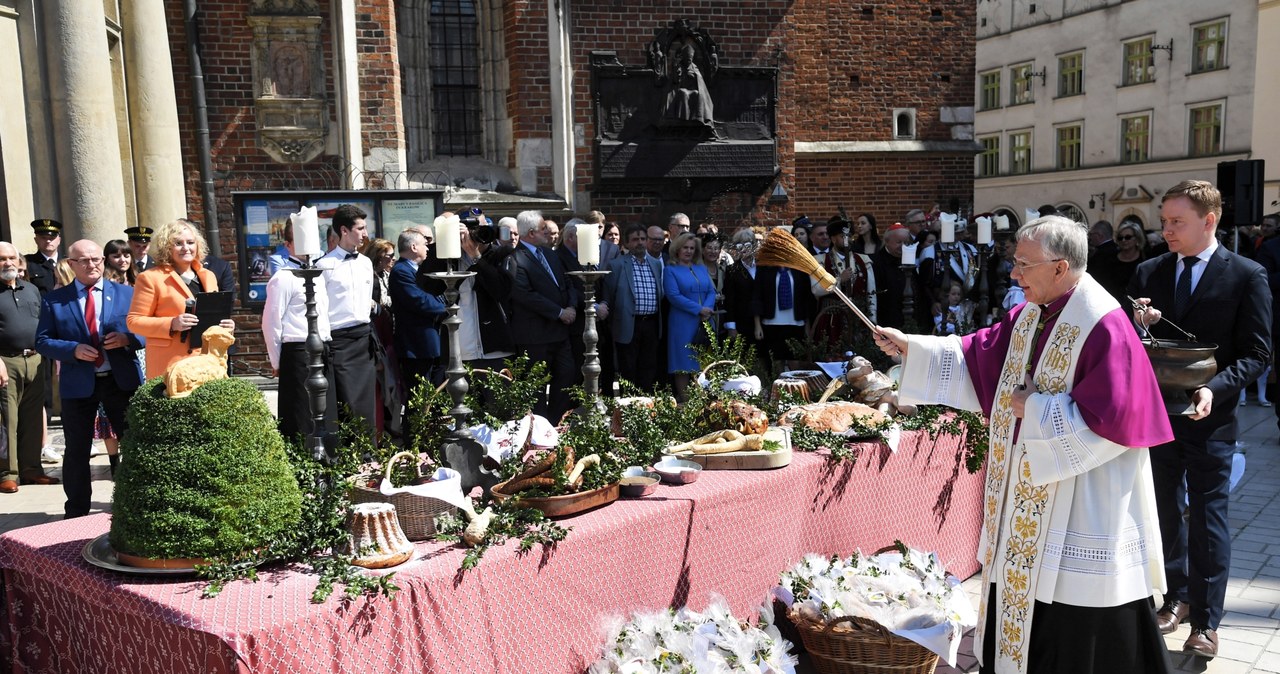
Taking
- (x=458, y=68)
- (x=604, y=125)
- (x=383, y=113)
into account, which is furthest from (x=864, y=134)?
(x=383, y=113)

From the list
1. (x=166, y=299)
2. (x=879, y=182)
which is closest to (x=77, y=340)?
(x=166, y=299)

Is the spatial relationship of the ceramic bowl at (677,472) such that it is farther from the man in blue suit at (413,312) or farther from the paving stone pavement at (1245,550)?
the man in blue suit at (413,312)

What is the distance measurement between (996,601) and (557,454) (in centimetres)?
164

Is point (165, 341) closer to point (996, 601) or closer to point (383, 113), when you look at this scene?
point (996, 601)

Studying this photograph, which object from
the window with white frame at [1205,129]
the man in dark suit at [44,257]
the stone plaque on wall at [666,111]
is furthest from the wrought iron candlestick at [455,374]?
the window with white frame at [1205,129]

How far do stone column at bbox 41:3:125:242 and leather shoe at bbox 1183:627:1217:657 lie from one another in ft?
27.7

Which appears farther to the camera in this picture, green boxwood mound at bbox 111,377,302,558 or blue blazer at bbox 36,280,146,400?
blue blazer at bbox 36,280,146,400

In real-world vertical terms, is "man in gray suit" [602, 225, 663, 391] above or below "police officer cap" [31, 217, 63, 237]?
below

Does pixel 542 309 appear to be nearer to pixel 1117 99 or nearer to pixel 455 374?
pixel 455 374

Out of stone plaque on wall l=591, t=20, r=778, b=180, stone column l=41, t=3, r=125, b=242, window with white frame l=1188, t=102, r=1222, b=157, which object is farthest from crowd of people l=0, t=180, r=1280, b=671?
window with white frame l=1188, t=102, r=1222, b=157

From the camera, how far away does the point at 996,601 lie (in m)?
3.55

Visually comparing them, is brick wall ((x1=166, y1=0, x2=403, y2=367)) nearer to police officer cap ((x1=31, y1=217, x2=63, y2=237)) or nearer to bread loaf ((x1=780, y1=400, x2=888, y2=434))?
police officer cap ((x1=31, y1=217, x2=63, y2=237))

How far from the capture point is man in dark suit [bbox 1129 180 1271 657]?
167 inches

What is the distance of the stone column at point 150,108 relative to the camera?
9953mm
